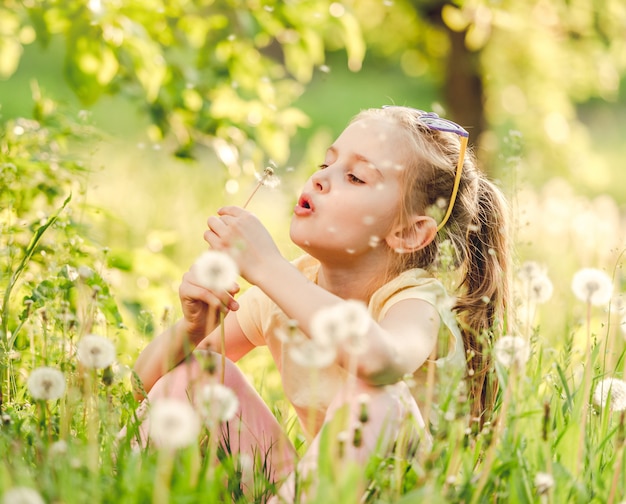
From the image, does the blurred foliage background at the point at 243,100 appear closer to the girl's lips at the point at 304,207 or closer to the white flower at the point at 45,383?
the girl's lips at the point at 304,207

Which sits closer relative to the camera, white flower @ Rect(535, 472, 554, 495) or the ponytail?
white flower @ Rect(535, 472, 554, 495)

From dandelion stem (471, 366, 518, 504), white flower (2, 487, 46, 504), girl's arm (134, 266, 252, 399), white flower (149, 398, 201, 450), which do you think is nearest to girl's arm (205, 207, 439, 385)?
girl's arm (134, 266, 252, 399)

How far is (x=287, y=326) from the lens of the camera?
6.66ft

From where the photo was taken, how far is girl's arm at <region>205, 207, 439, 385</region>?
5.14 feet

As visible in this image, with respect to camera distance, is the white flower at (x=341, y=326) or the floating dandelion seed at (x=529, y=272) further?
the floating dandelion seed at (x=529, y=272)

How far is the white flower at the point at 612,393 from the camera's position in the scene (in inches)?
67.6

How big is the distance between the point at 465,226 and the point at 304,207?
401 mm

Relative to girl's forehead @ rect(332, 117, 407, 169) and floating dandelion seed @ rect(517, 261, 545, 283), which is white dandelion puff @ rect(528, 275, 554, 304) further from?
girl's forehead @ rect(332, 117, 407, 169)

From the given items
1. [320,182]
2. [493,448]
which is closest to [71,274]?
[320,182]

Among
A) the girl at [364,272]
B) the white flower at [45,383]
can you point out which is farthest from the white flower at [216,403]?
the girl at [364,272]

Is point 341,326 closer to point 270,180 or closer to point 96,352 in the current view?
point 96,352

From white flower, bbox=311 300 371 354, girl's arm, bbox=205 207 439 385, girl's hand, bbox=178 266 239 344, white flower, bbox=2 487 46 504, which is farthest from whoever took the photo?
girl's hand, bbox=178 266 239 344

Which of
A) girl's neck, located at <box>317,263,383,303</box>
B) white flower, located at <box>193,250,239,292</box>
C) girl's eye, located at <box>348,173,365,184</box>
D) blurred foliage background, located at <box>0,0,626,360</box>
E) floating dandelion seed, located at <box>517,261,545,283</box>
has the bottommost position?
blurred foliage background, located at <box>0,0,626,360</box>

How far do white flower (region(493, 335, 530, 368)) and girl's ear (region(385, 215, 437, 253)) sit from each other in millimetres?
549
